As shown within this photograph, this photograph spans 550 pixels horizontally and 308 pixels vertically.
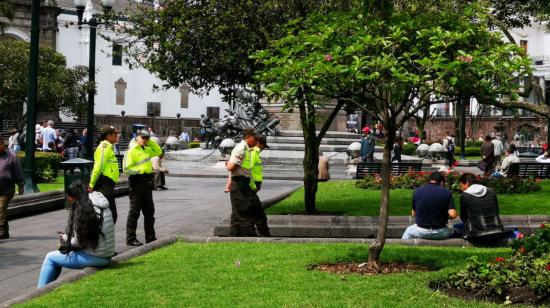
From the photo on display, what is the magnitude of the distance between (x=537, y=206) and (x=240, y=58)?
27.0 ft

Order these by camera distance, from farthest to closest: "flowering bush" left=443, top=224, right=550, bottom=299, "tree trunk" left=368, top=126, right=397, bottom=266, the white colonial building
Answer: the white colonial building
"tree trunk" left=368, top=126, right=397, bottom=266
"flowering bush" left=443, top=224, right=550, bottom=299

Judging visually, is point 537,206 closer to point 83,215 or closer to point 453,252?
point 453,252

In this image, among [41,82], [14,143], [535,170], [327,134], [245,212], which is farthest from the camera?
[41,82]

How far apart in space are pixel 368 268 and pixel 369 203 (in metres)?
7.21

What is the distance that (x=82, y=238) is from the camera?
8281mm

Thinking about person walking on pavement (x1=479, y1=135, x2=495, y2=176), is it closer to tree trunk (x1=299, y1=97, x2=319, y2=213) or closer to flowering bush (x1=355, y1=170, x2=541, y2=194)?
flowering bush (x1=355, y1=170, x2=541, y2=194)

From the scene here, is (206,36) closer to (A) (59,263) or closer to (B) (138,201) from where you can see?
(B) (138,201)

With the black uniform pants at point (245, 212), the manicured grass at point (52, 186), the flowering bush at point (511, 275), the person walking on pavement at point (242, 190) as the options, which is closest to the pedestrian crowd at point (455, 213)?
the black uniform pants at point (245, 212)

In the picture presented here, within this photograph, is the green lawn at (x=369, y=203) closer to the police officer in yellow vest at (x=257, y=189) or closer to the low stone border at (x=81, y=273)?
the police officer in yellow vest at (x=257, y=189)

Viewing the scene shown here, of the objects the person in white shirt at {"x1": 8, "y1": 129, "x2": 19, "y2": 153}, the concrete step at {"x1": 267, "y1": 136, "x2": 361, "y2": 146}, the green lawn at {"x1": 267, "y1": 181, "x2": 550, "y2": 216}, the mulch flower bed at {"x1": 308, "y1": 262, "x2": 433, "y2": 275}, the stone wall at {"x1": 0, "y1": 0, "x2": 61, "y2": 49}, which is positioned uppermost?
the stone wall at {"x1": 0, "y1": 0, "x2": 61, "y2": 49}

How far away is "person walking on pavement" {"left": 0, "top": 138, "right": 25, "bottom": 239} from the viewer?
1241 centimetres

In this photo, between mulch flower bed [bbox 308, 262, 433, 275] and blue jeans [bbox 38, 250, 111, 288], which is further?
mulch flower bed [bbox 308, 262, 433, 275]

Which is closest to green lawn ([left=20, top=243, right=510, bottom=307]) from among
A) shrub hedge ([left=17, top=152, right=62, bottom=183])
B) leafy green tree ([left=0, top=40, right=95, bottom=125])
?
shrub hedge ([left=17, top=152, right=62, bottom=183])

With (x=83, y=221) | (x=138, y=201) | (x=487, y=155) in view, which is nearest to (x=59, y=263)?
(x=83, y=221)
